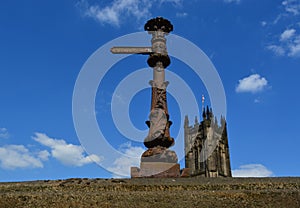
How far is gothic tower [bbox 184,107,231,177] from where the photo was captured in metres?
91.2

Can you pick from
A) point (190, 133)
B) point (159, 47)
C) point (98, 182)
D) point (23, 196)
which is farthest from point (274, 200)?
point (190, 133)

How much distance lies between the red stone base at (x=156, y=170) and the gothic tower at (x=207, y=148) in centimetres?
6717

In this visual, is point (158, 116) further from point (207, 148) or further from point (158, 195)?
point (207, 148)

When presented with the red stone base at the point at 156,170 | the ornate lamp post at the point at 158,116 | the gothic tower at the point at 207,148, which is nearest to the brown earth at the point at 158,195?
the red stone base at the point at 156,170

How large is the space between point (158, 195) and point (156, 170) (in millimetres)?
8394

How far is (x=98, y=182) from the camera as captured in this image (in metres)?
17.9

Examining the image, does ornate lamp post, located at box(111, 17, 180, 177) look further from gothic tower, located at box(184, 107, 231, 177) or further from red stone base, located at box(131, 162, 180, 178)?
gothic tower, located at box(184, 107, 231, 177)

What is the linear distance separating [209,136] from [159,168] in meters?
72.2

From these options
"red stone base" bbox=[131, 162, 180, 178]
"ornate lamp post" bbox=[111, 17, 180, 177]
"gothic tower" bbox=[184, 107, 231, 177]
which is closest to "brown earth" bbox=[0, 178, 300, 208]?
"red stone base" bbox=[131, 162, 180, 178]

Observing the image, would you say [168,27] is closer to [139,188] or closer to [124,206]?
[139,188]

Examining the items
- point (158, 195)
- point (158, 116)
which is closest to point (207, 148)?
point (158, 116)

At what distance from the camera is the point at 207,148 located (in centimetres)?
9475

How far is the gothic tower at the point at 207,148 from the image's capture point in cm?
9125

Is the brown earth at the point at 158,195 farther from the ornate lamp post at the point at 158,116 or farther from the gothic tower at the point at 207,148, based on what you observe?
the gothic tower at the point at 207,148
